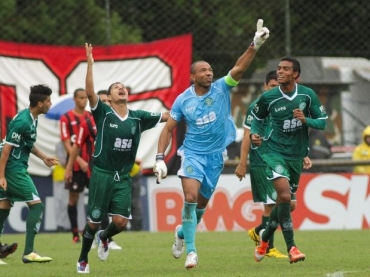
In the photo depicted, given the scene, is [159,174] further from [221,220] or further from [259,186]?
[221,220]

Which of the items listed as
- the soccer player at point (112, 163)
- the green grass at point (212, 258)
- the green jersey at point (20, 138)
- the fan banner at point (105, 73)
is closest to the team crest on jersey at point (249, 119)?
the green grass at point (212, 258)

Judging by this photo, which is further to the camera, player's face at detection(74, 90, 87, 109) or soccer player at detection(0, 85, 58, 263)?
player's face at detection(74, 90, 87, 109)

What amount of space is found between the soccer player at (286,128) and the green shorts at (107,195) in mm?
1570

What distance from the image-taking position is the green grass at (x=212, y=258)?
11.3 meters

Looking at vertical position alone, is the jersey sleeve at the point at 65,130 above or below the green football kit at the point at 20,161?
above

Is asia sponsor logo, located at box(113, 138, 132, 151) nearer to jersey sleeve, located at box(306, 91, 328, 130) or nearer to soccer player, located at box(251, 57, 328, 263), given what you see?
soccer player, located at box(251, 57, 328, 263)

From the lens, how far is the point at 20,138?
42.0 ft

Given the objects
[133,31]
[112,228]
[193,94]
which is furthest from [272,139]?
[133,31]

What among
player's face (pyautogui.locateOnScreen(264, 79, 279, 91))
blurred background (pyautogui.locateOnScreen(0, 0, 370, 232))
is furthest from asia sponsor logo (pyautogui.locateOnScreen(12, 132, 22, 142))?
blurred background (pyautogui.locateOnScreen(0, 0, 370, 232))

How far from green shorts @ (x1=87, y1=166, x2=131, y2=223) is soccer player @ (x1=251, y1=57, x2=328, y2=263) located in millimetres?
1570

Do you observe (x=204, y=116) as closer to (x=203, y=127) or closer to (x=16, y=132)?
(x=203, y=127)

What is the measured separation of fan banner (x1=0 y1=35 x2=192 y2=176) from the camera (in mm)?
19375

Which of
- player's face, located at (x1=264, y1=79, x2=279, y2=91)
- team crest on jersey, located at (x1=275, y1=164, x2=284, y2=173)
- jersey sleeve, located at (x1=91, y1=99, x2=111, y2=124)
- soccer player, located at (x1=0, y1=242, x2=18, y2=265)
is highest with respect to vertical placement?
player's face, located at (x1=264, y1=79, x2=279, y2=91)

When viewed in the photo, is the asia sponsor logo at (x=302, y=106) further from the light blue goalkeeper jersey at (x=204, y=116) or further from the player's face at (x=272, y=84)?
the player's face at (x=272, y=84)
